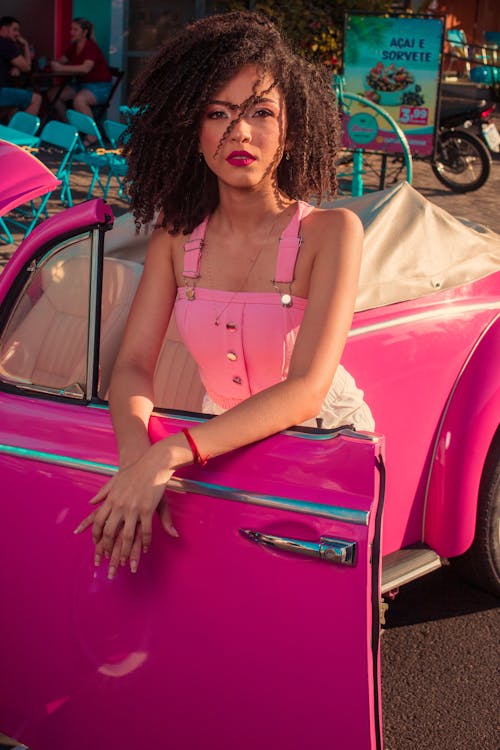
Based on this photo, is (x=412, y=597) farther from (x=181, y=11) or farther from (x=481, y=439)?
(x=181, y=11)

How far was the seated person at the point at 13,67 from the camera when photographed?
11883mm

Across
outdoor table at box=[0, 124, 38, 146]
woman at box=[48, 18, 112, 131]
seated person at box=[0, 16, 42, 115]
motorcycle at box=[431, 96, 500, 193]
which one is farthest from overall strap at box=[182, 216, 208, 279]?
woman at box=[48, 18, 112, 131]

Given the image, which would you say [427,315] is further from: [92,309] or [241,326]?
[92,309]

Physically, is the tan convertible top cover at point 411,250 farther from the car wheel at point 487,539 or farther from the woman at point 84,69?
the woman at point 84,69

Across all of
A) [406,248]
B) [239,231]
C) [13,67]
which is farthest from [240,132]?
[13,67]

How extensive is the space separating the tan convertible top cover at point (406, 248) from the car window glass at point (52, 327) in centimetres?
63

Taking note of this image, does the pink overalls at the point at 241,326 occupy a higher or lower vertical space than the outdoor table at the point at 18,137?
lower

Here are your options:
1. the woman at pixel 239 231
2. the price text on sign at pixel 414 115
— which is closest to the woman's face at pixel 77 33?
the price text on sign at pixel 414 115

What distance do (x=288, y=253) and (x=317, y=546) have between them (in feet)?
2.32

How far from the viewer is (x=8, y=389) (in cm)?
223

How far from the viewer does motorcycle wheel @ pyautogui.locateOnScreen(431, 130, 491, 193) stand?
10828mm

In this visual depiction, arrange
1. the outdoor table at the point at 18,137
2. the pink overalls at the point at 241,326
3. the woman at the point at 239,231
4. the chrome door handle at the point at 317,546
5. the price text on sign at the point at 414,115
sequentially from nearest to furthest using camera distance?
the chrome door handle at the point at 317,546 → the woman at the point at 239,231 → the pink overalls at the point at 241,326 → the outdoor table at the point at 18,137 → the price text on sign at the point at 414,115

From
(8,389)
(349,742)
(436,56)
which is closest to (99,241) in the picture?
(8,389)

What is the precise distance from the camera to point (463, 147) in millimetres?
10938
